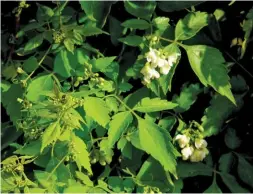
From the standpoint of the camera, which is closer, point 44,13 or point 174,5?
point 174,5

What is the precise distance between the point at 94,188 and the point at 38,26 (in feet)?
2.19

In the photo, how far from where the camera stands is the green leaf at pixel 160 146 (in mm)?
1797

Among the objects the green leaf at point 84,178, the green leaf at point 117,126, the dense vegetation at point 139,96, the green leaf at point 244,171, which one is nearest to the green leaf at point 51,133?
the dense vegetation at point 139,96

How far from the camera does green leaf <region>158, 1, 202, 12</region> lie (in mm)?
1992

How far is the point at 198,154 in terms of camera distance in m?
2.05

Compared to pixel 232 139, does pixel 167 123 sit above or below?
above

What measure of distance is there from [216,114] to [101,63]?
1.54 ft

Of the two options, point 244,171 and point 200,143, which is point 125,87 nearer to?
point 200,143

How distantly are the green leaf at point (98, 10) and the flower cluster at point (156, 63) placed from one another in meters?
0.26

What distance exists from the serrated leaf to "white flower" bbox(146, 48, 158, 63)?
1.48 feet

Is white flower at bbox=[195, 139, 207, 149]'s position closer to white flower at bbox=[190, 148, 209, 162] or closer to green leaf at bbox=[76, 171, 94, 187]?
white flower at bbox=[190, 148, 209, 162]

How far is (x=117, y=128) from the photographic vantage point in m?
1.83

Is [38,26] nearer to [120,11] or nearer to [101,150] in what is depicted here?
[120,11]

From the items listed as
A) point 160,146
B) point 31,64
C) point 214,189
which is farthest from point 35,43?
point 214,189
